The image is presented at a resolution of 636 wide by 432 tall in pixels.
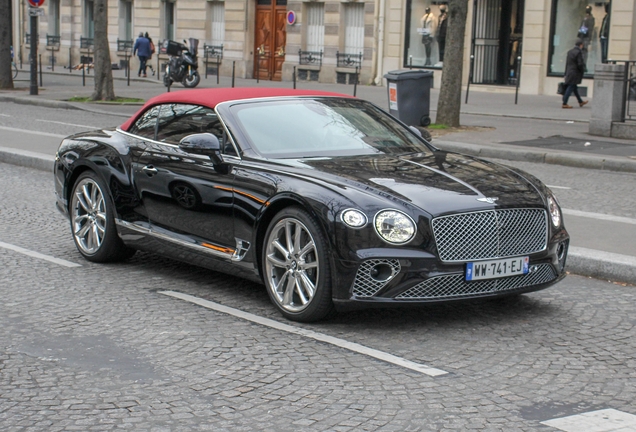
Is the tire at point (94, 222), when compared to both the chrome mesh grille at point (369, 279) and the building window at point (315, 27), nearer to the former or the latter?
the chrome mesh grille at point (369, 279)

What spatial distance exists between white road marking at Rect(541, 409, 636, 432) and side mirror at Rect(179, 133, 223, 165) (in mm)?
3127

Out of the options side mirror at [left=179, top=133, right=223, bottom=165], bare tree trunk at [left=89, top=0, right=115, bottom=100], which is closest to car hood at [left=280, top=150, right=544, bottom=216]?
side mirror at [left=179, top=133, right=223, bottom=165]

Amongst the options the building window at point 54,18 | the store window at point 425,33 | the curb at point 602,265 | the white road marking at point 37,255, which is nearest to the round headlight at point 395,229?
the curb at point 602,265

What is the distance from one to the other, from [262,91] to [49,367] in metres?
3.03

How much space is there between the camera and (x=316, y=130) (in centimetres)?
707

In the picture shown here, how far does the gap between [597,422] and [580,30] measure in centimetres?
2662

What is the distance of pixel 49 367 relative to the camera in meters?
5.29

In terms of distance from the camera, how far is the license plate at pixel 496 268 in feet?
19.4

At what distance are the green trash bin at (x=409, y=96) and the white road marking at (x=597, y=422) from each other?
15.5 meters

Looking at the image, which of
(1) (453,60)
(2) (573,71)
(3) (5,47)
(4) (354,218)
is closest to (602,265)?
(4) (354,218)

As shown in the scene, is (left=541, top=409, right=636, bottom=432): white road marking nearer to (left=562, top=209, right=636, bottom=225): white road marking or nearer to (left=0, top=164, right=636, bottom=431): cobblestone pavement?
(left=0, top=164, right=636, bottom=431): cobblestone pavement

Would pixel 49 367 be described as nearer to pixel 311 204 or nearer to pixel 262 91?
pixel 311 204

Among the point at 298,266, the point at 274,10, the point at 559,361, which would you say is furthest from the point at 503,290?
the point at 274,10

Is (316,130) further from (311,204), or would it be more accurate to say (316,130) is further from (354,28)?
(354,28)
